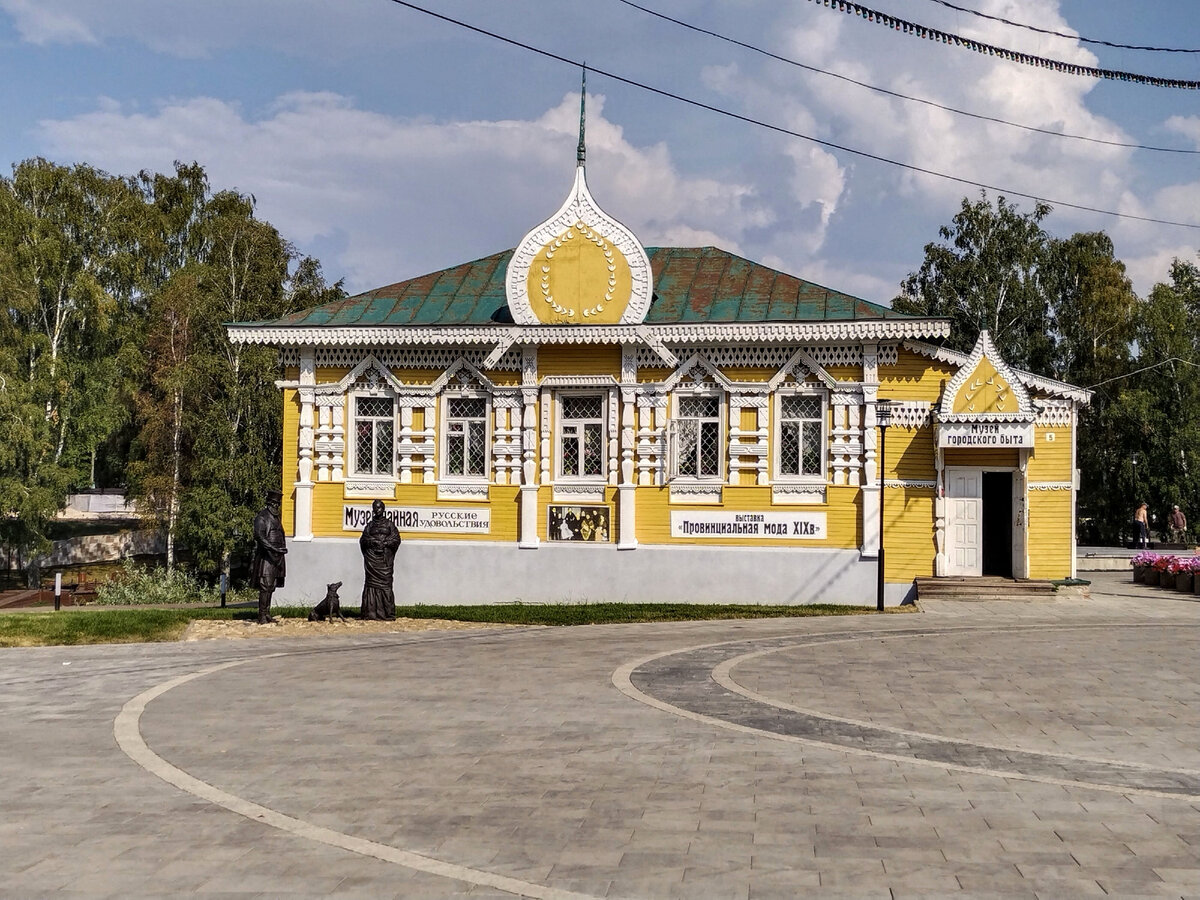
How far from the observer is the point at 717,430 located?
25.6 m

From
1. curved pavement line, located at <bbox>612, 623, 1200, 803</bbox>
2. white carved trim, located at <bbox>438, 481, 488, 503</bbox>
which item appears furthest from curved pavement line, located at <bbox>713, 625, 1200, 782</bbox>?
white carved trim, located at <bbox>438, 481, 488, 503</bbox>

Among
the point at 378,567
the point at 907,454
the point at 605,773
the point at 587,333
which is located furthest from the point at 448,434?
the point at 605,773

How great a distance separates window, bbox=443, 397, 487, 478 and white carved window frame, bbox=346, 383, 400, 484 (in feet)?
3.89

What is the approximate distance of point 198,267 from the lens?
47281 millimetres

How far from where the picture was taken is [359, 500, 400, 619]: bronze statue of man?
20.0 metres

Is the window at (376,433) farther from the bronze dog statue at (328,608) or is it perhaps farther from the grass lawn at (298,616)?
the bronze dog statue at (328,608)

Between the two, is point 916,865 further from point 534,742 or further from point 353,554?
point 353,554

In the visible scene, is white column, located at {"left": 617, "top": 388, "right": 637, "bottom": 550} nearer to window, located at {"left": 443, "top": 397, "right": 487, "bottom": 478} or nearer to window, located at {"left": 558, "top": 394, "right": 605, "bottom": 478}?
window, located at {"left": 558, "top": 394, "right": 605, "bottom": 478}

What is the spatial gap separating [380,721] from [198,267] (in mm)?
39723

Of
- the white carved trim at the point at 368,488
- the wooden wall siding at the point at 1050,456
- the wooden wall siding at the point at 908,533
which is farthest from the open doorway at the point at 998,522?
the white carved trim at the point at 368,488

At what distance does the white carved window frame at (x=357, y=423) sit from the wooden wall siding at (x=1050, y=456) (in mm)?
13535

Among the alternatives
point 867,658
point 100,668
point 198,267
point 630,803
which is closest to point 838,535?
point 867,658

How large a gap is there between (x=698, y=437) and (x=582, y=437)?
249 cm

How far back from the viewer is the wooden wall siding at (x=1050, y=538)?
82.6ft
